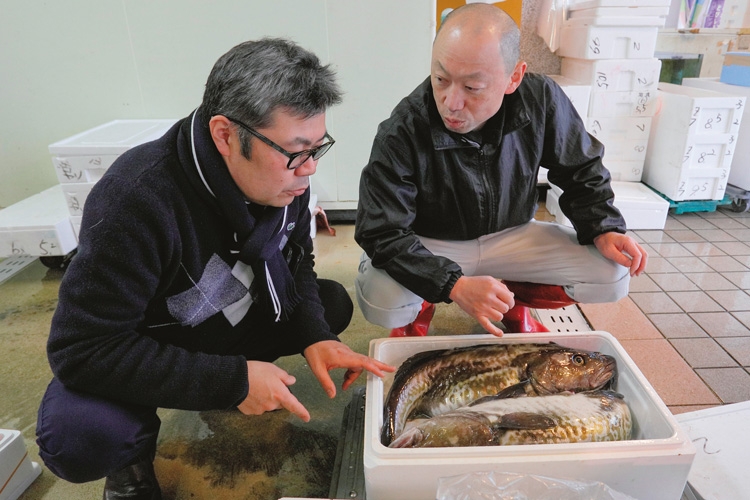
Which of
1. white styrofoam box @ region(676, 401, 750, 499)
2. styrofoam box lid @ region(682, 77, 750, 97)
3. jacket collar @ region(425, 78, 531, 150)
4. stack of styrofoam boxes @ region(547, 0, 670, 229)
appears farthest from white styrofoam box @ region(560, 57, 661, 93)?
white styrofoam box @ region(676, 401, 750, 499)

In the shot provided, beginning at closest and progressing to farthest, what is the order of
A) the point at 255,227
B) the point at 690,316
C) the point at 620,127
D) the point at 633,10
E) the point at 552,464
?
the point at 552,464 → the point at 255,227 → the point at 690,316 → the point at 633,10 → the point at 620,127

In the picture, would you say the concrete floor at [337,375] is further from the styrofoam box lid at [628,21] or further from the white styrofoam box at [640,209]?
the styrofoam box lid at [628,21]

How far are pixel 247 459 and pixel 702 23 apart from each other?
431 cm

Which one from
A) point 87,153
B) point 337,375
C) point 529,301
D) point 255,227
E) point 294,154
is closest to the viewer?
point 294,154

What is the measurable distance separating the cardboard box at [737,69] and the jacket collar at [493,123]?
104 inches

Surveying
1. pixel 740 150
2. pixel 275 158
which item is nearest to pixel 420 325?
pixel 275 158

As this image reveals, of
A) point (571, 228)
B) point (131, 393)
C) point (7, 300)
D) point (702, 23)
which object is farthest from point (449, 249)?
point (702, 23)

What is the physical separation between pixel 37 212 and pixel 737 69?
4359mm

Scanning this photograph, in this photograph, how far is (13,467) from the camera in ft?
4.19

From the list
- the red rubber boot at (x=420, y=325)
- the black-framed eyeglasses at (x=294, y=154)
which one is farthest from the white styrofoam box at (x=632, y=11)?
the black-framed eyeglasses at (x=294, y=154)

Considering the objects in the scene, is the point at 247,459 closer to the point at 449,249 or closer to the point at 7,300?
the point at 449,249

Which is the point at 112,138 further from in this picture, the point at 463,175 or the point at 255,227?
the point at 463,175

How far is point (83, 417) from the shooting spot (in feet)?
3.39

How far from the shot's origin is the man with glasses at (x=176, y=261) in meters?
0.98
